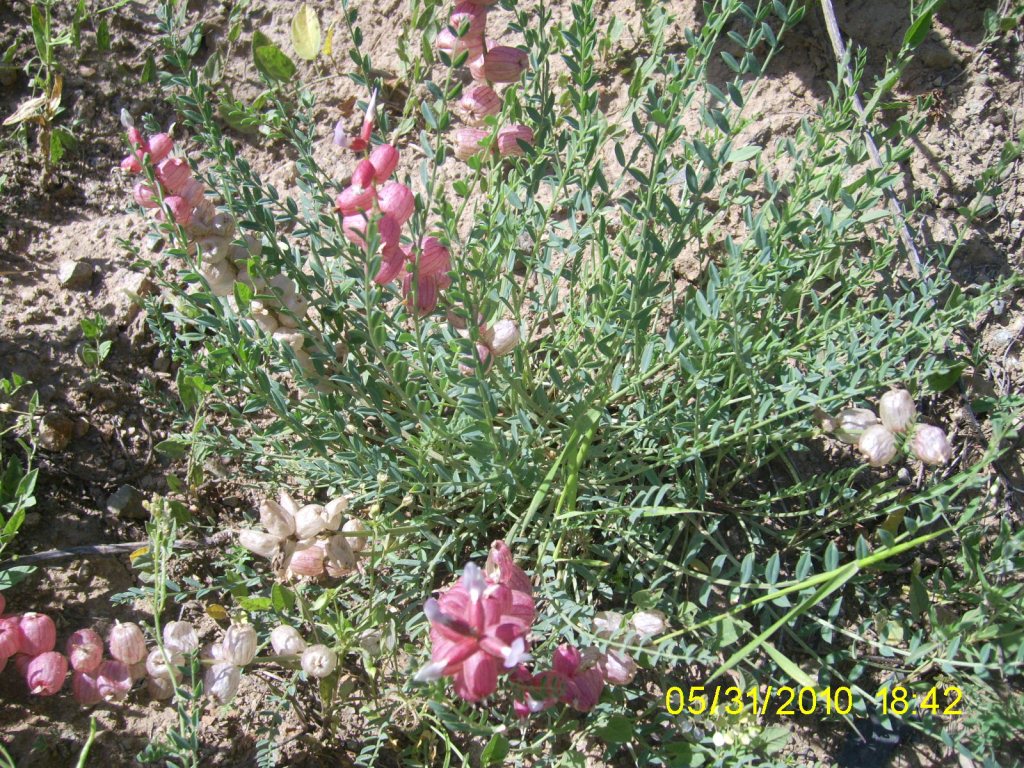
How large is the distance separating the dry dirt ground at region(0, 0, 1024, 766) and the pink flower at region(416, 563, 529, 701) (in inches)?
31.4

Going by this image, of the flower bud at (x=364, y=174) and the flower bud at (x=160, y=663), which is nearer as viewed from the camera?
the flower bud at (x=364, y=174)

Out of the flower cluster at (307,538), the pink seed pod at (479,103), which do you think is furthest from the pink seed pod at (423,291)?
the flower cluster at (307,538)

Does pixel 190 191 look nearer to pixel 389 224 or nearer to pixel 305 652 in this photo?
pixel 389 224

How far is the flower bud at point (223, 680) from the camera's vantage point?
5.45ft

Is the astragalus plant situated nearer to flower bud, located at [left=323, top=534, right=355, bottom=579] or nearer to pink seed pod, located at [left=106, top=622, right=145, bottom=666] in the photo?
flower bud, located at [left=323, top=534, right=355, bottom=579]

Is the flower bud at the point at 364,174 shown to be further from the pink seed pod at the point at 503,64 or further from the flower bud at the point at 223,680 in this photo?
the flower bud at the point at 223,680

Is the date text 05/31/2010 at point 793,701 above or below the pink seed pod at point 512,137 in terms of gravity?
below

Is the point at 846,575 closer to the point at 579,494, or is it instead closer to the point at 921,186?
the point at 579,494

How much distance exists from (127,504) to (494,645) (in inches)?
51.7

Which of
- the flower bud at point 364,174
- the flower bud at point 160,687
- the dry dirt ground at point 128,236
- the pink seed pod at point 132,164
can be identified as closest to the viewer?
the flower bud at point 364,174

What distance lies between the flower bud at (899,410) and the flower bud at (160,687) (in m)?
1.56

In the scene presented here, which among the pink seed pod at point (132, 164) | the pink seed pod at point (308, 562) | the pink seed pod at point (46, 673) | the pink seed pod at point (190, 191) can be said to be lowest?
the pink seed pod at point (46, 673)

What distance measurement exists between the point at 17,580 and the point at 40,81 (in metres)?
1.58

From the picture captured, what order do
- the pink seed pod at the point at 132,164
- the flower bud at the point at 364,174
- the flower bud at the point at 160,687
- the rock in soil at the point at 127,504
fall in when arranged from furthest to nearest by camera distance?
1. the rock in soil at the point at 127,504
2. the flower bud at the point at 160,687
3. the pink seed pod at the point at 132,164
4. the flower bud at the point at 364,174
